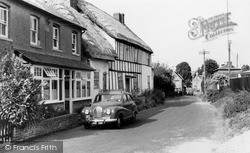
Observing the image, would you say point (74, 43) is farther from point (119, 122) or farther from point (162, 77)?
point (162, 77)

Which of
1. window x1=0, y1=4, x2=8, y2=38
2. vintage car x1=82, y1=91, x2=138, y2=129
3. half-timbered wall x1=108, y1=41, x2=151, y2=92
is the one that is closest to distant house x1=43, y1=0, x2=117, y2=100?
half-timbered wall x1=108, y1=41, x2=151, y2=92

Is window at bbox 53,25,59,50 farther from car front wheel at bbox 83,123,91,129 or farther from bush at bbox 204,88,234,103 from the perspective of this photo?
bush at bbox 204,88,234,103

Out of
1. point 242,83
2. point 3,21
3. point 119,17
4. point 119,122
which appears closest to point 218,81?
point 119,17

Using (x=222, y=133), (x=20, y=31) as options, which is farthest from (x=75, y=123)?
(x=222, y=133)

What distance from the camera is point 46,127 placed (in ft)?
39.8

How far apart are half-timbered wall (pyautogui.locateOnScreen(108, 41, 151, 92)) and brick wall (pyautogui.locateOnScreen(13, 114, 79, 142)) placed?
10493mm

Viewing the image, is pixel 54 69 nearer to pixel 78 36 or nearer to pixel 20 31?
pixel 20 31

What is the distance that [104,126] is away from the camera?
14312mm

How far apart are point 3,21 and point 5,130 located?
563 cm

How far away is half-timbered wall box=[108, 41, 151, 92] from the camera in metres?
25.6

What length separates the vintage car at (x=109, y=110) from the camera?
1282 centimetres

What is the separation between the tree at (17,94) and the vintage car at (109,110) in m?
3.01

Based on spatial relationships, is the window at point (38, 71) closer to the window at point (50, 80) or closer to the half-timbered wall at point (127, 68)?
the window at point (50, 80)

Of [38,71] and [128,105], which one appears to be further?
[128,105]
